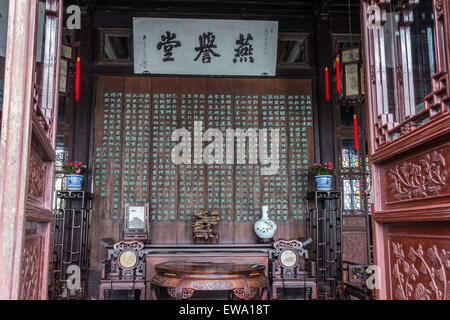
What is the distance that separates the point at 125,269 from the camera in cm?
392

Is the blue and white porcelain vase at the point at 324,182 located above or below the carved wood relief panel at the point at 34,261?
above

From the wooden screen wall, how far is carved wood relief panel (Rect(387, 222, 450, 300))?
318 centimetres

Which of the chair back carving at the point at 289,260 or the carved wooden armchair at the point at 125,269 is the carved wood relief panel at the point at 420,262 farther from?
the carved wooden armchair at the point at 125,269

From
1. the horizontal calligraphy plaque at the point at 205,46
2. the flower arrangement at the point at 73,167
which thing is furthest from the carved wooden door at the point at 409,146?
the flower arrangement at the point at 73,167

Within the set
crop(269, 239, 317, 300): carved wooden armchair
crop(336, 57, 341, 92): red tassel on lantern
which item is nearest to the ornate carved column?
crop(269, 239, 317, 300): carved wooden armchair

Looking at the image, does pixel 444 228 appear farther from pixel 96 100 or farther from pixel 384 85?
pixel 96 100

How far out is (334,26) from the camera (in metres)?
5.30

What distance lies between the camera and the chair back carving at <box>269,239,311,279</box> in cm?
401

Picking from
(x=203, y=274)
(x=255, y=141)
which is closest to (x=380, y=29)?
(x=203, y=274)

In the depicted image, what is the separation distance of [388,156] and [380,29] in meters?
0.65

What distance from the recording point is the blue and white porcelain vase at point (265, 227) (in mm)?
4703

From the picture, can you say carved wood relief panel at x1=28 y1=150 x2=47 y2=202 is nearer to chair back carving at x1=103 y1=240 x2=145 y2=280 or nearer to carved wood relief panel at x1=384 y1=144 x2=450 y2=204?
carved wood relief panel at x1=384 y1=144 x2=450 y2=204

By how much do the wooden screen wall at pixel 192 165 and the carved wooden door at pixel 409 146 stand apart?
9.30 ft

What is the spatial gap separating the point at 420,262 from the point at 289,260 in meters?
2.52
